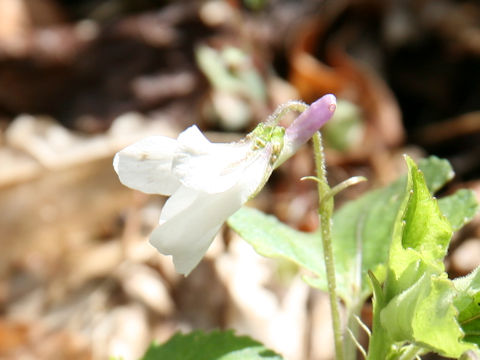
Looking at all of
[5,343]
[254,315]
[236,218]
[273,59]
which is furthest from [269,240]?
[273,59]

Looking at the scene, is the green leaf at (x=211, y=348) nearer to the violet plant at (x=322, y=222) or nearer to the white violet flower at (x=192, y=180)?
the violet plant at (x=322, y=222)

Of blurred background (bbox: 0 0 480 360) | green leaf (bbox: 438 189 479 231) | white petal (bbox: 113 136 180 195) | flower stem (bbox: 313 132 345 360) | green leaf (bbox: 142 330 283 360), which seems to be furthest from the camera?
blurred background (bbox: 0 0 480 360)

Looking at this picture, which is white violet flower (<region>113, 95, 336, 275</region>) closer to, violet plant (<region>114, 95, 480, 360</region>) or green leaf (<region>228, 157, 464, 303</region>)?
violet plant (<region>114, 95, 480, 360</region>)

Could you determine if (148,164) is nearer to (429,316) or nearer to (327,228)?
(327,228)

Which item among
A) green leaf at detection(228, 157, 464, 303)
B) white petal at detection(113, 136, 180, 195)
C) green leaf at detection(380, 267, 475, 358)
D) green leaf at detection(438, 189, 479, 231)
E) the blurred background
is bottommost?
the blurred background

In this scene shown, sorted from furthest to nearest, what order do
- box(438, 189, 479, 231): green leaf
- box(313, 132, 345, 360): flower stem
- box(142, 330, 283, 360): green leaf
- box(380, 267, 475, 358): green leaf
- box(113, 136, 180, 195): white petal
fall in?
box(438, 189, 479, 231): green leaf, box(142, 330, 283, 360): green leaf, box(313, 132, 345, 360): flower stem, box(113, 136, 180, 195): white petal, box(380, 267, 475, 358): green leaf

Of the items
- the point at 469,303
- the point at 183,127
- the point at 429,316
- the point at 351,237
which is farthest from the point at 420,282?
the point at 183,127

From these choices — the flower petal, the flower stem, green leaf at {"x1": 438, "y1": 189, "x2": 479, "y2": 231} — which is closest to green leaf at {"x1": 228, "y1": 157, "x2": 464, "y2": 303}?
green leaf at {"x1": 438, "y1": 189, "x2": 479, "y2": 231}

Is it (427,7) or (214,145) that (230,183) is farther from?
(427,7)

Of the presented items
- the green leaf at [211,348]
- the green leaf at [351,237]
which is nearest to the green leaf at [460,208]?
the green leaf at [351,237]
